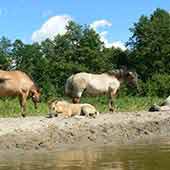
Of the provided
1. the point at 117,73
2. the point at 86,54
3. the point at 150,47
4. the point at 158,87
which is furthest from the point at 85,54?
the point at 117,73

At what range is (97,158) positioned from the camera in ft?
41.2

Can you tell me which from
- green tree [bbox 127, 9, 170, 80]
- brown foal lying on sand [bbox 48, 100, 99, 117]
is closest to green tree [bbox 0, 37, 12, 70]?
green tree [bbox 127, 9, 170, 80]

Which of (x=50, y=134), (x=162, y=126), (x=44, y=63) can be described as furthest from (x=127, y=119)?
(x=44, y=63)

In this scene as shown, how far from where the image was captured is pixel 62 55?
65562mm

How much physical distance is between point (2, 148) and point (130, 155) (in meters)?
3.75

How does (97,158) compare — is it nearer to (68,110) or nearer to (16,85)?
(68,110)

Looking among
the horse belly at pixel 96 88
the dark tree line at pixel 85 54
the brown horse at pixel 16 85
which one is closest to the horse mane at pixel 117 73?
the horse belly at pixel 96 88

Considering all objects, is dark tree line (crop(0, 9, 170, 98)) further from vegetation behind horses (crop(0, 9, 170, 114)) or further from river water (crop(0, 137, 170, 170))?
river water (crop(0, 137, 170, 170))

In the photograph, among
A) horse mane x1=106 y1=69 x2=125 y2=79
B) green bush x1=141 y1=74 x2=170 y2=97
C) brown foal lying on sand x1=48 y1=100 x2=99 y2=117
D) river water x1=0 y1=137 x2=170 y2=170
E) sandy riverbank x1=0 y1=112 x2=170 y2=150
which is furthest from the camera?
green bush x1=141 y1=74 x2=170 y2=97

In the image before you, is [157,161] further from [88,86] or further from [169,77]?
[169,77]

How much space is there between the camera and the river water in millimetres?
11164

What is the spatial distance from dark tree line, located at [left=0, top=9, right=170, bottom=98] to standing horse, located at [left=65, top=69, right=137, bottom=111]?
3550 centimetres

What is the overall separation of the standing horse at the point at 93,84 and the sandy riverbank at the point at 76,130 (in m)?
3.81

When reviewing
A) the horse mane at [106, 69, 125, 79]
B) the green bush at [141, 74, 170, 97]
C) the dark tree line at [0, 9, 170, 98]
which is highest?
the dark tree line at [0, 9, 170, 98]
